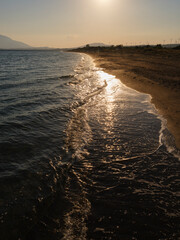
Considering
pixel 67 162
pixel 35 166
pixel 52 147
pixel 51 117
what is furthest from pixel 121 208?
pixel 51 117

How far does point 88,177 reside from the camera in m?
4.78

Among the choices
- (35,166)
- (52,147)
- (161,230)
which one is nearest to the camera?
(161,230)

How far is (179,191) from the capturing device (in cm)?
424

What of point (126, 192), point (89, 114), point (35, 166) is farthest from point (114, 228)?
point (89, 114)

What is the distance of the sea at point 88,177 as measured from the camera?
3.36m

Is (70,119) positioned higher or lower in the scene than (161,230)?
higher

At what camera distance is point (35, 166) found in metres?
5.23

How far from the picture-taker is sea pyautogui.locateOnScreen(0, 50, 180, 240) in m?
3.36

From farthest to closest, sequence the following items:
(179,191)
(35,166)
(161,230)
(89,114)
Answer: (89,114) < (35,166) < (179,191) < (161,230)

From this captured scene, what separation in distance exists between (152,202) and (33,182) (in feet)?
9.91

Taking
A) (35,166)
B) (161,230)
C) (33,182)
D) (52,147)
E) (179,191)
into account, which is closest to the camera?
(161,230)

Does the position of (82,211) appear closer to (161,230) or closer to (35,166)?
(161,230)

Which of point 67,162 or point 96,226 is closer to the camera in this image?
point 96,226

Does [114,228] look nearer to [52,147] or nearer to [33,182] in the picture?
[33,182]
